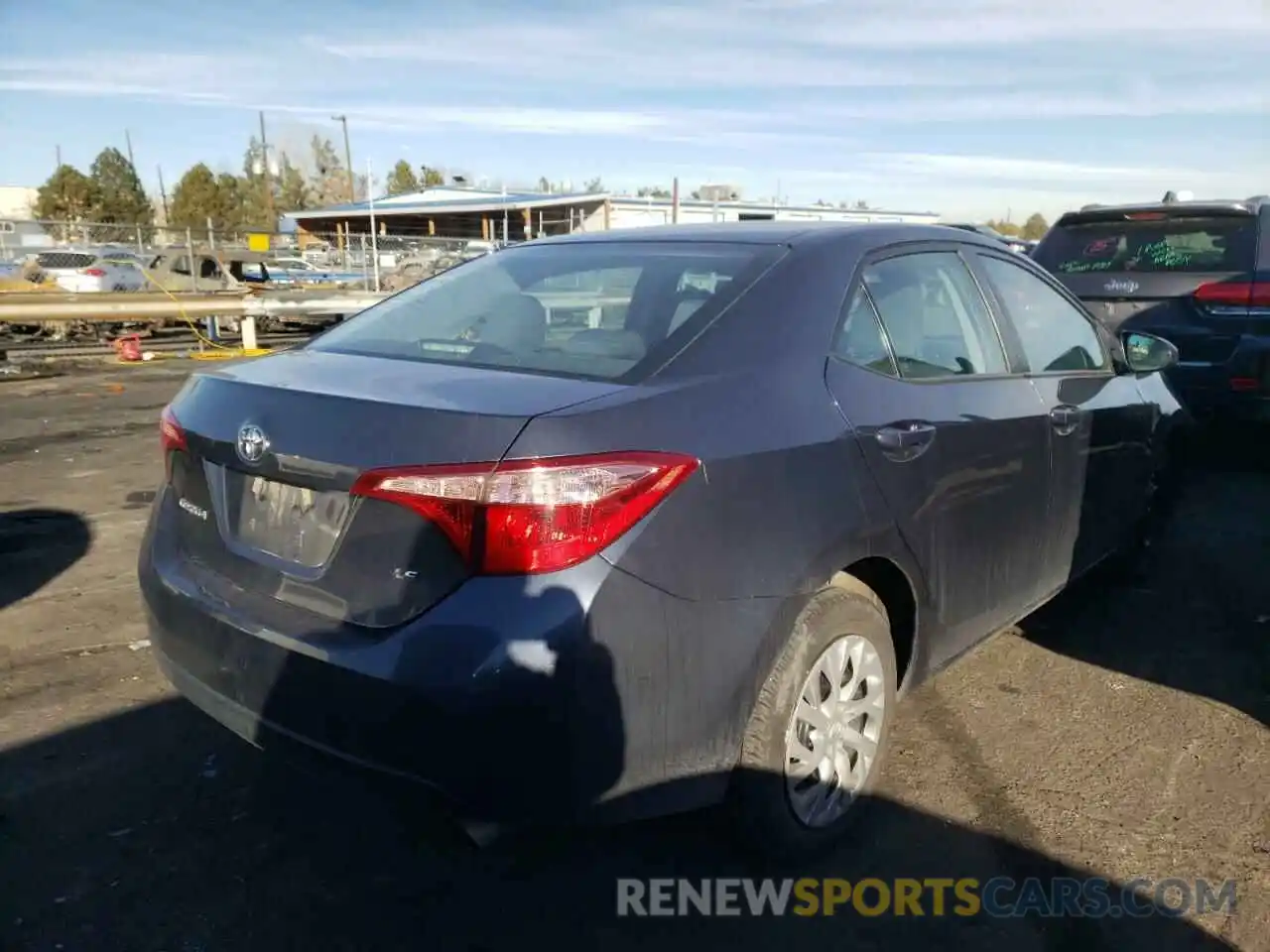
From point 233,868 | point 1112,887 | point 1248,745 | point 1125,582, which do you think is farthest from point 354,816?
point 1125,582

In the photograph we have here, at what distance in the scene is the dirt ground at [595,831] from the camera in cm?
252

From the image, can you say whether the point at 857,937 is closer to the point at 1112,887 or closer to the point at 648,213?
the point at 1112,887

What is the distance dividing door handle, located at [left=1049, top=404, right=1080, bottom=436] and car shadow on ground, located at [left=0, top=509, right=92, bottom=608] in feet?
14.8

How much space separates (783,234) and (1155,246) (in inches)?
205

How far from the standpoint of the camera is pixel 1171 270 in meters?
6.96

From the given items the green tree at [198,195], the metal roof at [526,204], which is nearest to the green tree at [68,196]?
the green tree at [198,195]

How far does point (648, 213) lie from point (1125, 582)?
36.8m

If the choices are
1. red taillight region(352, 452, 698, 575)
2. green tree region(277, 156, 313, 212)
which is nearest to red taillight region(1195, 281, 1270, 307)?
red taillight region(352, 452, 698, 575)

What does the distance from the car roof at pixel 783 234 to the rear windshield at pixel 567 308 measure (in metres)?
0.07

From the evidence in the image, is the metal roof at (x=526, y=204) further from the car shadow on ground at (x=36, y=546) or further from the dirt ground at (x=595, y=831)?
the dirt ground at (x=595, y=831)

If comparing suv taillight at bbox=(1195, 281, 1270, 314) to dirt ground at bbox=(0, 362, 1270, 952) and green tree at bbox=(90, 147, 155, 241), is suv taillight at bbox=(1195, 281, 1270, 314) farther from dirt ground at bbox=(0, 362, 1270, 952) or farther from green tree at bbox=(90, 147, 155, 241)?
green tree at bbox=(90, 147, 155, 241)

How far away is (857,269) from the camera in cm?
302

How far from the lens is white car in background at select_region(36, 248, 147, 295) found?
19439mm

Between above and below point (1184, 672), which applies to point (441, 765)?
above
